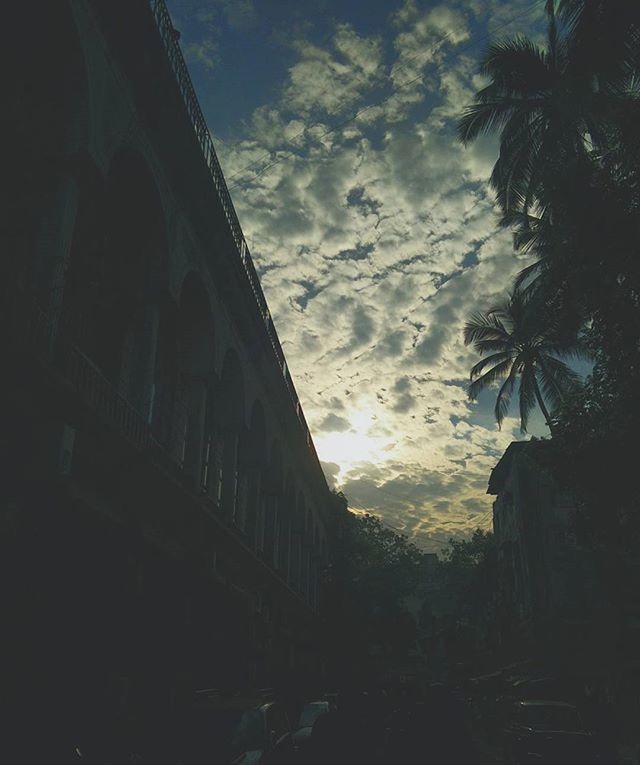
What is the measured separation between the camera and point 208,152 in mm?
15992

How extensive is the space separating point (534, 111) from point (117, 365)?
1823 cm

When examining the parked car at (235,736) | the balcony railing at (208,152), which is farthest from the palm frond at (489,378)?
the parked car at (235,736)

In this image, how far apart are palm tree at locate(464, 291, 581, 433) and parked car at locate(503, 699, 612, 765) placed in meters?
19.9

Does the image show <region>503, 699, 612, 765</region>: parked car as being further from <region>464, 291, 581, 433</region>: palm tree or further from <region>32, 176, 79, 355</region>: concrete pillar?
<region>464, 291, 581, 433</region>: palm tree

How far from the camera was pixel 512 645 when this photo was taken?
48.1 metres

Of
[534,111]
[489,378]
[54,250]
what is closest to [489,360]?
[489,378]

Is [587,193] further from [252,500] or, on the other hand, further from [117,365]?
[252,500]

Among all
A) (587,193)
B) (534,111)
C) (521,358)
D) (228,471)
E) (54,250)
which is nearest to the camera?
(54,250)

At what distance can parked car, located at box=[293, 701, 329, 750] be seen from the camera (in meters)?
11.6

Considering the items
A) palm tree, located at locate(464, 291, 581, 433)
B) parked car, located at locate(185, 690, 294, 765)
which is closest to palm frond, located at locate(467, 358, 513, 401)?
palm tree, located at locate(464, 291, 581, 433)

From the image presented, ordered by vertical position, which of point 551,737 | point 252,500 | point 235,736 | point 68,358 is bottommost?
point 551,737

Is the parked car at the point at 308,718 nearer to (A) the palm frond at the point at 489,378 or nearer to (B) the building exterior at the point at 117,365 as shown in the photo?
(B) the building exterior at the point at 117,365

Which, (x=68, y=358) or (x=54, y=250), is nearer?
(x=68, y=358)

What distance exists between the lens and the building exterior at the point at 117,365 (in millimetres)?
8555
